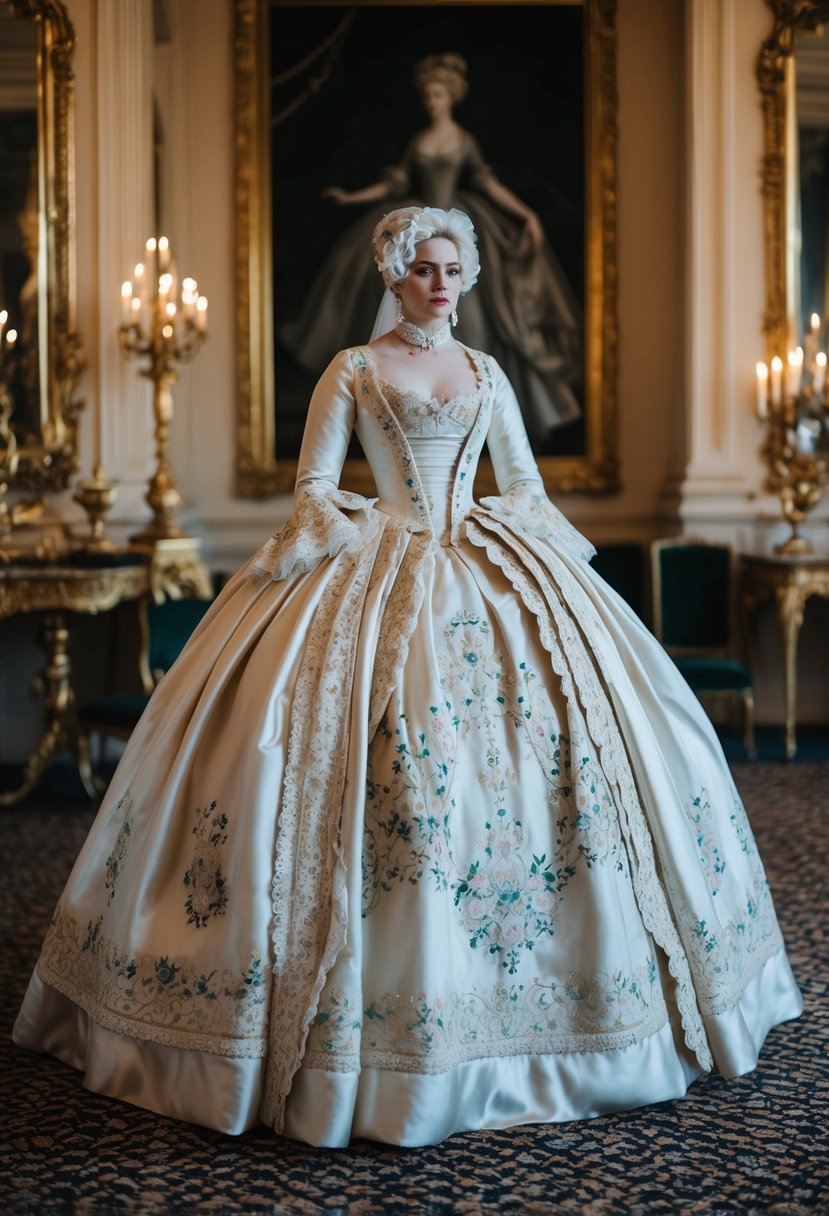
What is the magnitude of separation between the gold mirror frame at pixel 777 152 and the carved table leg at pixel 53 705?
3873 mm

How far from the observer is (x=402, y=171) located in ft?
25.0

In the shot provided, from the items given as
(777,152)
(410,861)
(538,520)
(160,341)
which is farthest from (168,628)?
(777,152)

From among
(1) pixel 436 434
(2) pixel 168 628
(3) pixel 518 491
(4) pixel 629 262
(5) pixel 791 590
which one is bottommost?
(2) pixel 168 628

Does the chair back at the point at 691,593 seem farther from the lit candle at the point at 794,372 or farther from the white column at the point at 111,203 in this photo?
the white column at the point at 111,203

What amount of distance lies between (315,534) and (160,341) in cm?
343

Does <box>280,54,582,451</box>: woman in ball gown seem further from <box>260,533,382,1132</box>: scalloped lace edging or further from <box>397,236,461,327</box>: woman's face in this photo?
<box>260,533,382,1132</box>: scalloped lace edging

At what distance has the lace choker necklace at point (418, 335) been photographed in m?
3.51

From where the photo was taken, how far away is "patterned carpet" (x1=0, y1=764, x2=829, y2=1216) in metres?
2.61

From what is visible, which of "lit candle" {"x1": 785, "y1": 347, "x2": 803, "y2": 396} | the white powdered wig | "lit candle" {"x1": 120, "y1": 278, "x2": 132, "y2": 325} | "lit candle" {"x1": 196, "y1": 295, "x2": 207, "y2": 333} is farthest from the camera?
"lit candle" {"x1": 785, "y1": 347, "x2": 803, "y2": 396}

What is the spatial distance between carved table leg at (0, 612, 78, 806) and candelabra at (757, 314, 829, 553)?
3.50m

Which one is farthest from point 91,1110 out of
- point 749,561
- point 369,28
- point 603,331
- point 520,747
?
point 369,28

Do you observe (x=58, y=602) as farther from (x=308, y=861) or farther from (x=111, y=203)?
(x=308, y=861)

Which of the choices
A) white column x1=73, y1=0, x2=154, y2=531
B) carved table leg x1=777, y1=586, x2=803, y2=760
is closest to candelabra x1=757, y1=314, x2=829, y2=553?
carved table leg x1=777, y1=586, x2=803, y2=760

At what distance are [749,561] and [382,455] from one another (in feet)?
13.8
